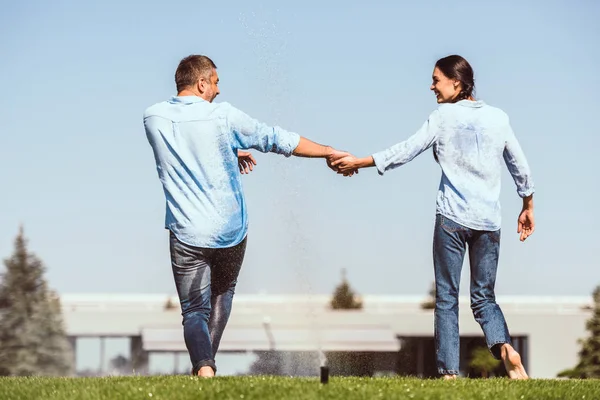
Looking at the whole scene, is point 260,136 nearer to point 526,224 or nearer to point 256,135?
point 256,135

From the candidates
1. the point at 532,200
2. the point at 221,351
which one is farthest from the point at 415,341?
the point at 532,200

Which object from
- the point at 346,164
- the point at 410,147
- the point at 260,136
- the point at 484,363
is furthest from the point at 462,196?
the point at 484,363

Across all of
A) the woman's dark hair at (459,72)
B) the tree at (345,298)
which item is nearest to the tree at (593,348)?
the tree at (345,298)

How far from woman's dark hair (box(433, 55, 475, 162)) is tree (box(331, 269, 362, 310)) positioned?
39158 millimetres

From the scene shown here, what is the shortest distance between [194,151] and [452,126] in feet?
6.41

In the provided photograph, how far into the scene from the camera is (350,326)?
45312mm

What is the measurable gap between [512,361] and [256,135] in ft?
8.40

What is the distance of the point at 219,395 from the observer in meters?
5.84

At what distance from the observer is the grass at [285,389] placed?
588 centimetres

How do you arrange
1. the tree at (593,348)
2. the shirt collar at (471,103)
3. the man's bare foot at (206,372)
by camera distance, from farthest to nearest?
the tree at (593,348), the shirt collar at (471,103), the man's bare foot at (206,372)

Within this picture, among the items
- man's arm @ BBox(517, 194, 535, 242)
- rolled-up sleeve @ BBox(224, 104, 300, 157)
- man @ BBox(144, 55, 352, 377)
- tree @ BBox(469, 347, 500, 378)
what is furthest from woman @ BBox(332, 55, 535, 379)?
tree @ BBox(469, 347, 500, 378)

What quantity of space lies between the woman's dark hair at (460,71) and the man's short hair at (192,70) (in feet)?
5.88

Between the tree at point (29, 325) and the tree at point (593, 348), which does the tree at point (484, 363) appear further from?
the tree at point (29, 325)

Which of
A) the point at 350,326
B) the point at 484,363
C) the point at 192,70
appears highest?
the point at 192,70
